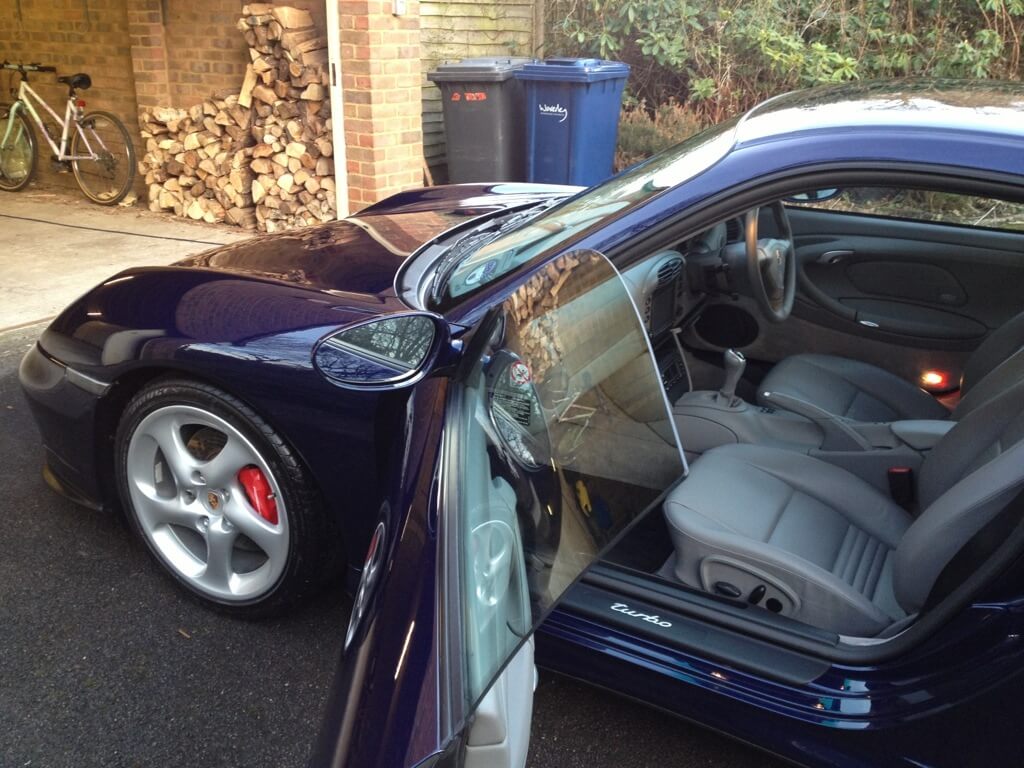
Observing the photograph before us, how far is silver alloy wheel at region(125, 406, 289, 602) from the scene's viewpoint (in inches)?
91.2

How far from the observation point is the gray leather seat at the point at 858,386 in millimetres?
2742

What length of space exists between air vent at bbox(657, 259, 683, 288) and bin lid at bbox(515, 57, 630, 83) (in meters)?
3.97

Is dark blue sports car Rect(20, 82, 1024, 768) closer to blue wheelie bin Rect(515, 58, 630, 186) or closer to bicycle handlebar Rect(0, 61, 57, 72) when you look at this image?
blue wheelie bin Rect(515, 58, 630, 186)

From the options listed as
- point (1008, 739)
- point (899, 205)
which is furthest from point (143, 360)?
point (899, 205)

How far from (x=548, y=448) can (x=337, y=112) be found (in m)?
5.62

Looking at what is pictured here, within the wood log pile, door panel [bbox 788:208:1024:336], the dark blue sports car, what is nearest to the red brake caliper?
the dark blue sports car

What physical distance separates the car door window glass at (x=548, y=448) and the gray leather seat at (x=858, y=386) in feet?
3.97

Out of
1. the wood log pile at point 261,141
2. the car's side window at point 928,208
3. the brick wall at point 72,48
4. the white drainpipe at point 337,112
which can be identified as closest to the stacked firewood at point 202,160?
the wood log pile at point 261,141

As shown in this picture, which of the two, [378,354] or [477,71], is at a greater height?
[477,71]

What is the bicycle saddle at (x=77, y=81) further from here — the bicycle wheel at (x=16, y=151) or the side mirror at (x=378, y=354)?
the side mirror at (x=378, y=354)

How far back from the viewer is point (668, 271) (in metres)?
2.76

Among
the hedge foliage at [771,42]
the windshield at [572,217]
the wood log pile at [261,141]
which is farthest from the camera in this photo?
the hedge foliage at [771,42]

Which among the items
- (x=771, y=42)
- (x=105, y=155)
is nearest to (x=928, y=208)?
(x=771, y=42)

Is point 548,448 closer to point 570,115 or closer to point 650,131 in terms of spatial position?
point 570,115
